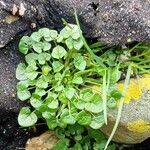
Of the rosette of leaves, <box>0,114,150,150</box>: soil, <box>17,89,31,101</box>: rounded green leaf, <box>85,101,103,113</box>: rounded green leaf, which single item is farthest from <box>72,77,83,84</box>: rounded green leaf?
<box>0,114,150,150</box>: soil

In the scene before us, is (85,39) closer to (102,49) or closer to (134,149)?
(102,49)

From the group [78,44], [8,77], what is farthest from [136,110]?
[8,77]

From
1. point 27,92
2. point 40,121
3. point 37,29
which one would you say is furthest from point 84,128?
point 37,29

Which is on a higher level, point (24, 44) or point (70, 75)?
point (24, 44)

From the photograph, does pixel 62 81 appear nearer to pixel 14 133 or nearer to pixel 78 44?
pixel 78 44

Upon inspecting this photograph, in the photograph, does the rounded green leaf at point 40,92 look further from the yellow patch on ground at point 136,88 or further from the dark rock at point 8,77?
the yellow patch on ground at point 136,88

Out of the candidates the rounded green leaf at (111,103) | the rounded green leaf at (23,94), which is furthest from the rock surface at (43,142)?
the rounded green leaf at (111,103)
